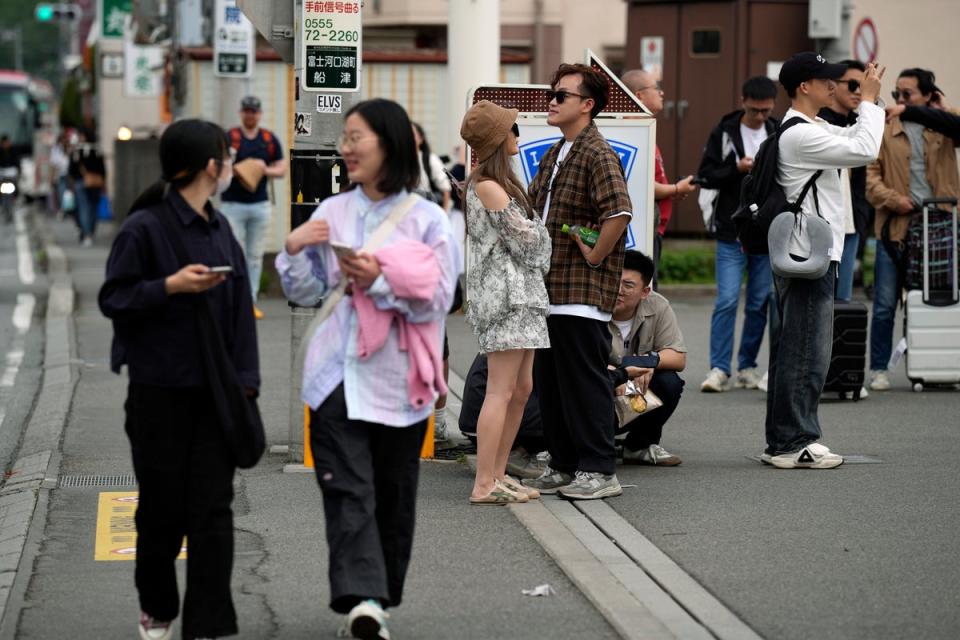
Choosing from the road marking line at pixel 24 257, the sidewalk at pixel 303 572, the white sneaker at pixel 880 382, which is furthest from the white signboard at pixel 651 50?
the sidewalk at pixel 303 572

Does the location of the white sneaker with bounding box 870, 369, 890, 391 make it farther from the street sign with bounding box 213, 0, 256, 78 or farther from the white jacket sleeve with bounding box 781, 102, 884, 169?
the street sign with bounding box 213, 0, 256, 78

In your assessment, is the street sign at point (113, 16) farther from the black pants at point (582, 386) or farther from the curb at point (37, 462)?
the black pants at point (582, 386)

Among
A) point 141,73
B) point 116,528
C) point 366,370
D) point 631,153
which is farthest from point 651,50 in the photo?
point 366,370

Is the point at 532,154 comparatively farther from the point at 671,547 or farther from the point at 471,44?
the point at 471,44

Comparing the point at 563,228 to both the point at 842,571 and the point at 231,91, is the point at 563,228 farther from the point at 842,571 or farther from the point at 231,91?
the point at 231,91

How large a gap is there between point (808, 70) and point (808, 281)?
0.99m

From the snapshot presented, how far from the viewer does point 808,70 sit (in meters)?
7.93

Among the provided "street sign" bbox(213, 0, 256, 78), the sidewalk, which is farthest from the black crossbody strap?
"street sign" bbox(213, 0, 256, 78)

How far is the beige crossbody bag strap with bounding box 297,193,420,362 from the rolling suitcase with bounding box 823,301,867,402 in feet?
18.1

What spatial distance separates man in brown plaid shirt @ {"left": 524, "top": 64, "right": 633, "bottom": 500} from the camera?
717 centimetres

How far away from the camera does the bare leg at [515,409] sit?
23.8 ft

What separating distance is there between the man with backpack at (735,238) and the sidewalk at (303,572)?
326 centimetres

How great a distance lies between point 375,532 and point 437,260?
0.84 metres

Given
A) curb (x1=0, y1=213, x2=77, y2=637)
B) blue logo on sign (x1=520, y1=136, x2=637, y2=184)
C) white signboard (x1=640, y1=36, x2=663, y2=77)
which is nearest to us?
curb (x1=0, y1=213, x2=77, y2=637)
